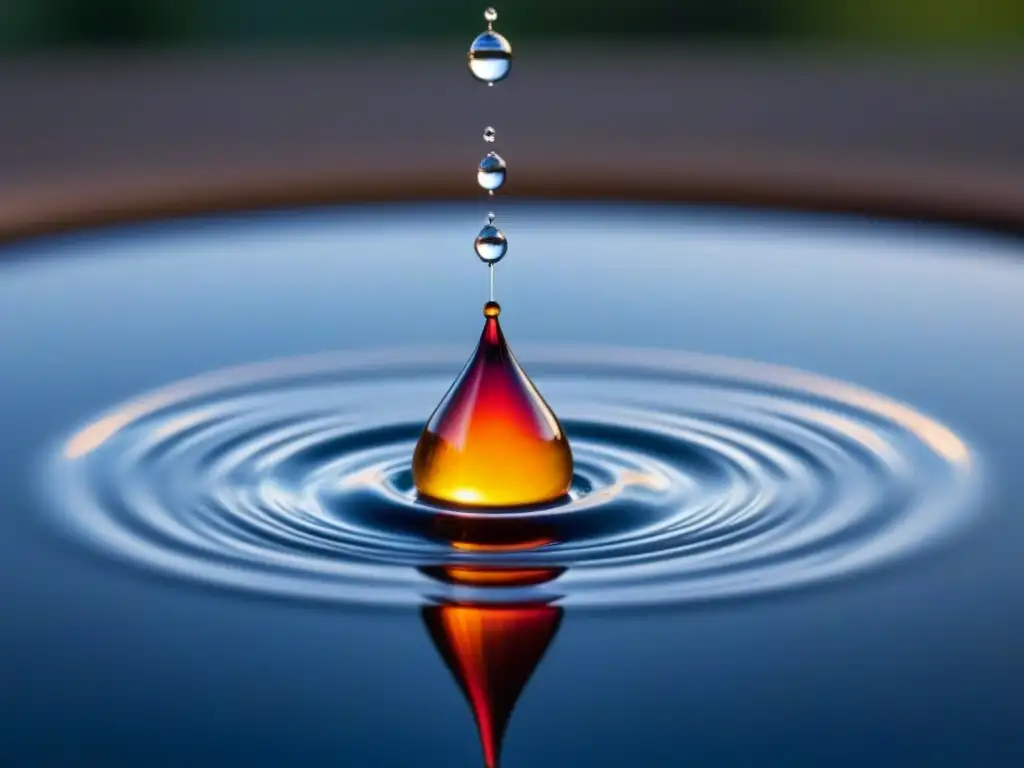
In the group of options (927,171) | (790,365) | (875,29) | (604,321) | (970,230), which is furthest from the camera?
(875,29)

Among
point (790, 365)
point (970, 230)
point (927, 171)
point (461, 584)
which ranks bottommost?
point (461, 584)

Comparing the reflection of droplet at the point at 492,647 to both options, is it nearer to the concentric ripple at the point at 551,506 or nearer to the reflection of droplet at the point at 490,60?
the concentric ripple at the point at 551,506

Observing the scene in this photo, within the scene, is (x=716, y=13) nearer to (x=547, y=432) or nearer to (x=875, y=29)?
(x=875, y=29)

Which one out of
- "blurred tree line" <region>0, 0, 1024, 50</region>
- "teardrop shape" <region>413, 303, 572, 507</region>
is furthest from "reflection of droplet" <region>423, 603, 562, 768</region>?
"blurred tree line" <region>0, 0, 1024, 50</region>

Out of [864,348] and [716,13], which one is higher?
[716,13]

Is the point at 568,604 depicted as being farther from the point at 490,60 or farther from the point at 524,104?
the point at 524,104

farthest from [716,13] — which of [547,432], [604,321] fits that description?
[547,432]
